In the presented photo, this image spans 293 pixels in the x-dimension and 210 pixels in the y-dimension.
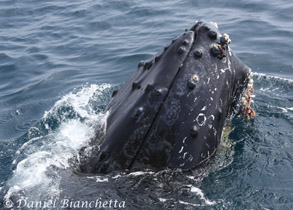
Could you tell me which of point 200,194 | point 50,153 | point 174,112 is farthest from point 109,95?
point 200,194

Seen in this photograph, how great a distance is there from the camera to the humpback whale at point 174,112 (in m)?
6.46

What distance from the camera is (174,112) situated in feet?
21.3

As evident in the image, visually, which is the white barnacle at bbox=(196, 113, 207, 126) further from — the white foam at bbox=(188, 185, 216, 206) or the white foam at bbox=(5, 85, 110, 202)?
the white foam at bbox=(5, 85, 110, 202)

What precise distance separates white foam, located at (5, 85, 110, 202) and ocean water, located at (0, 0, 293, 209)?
3 cm

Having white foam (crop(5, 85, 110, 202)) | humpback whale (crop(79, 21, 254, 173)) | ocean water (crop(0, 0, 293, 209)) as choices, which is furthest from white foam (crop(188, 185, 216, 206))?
white foam (crop(5, 85, 110, 202))

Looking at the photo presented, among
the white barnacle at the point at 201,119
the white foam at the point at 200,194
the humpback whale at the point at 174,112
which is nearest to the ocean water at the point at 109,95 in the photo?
the white foam at the point at 200,194

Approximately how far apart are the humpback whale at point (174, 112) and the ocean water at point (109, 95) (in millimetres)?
270

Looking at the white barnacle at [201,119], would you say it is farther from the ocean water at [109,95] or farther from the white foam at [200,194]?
the white foam at [200,194]

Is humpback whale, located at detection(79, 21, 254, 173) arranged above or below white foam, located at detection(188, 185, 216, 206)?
above

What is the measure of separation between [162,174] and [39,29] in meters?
16.5

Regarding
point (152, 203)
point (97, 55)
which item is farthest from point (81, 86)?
point (152, 203)

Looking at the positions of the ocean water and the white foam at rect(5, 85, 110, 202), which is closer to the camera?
the ocean water

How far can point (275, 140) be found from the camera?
27.5 ft

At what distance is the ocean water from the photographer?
647 cm
